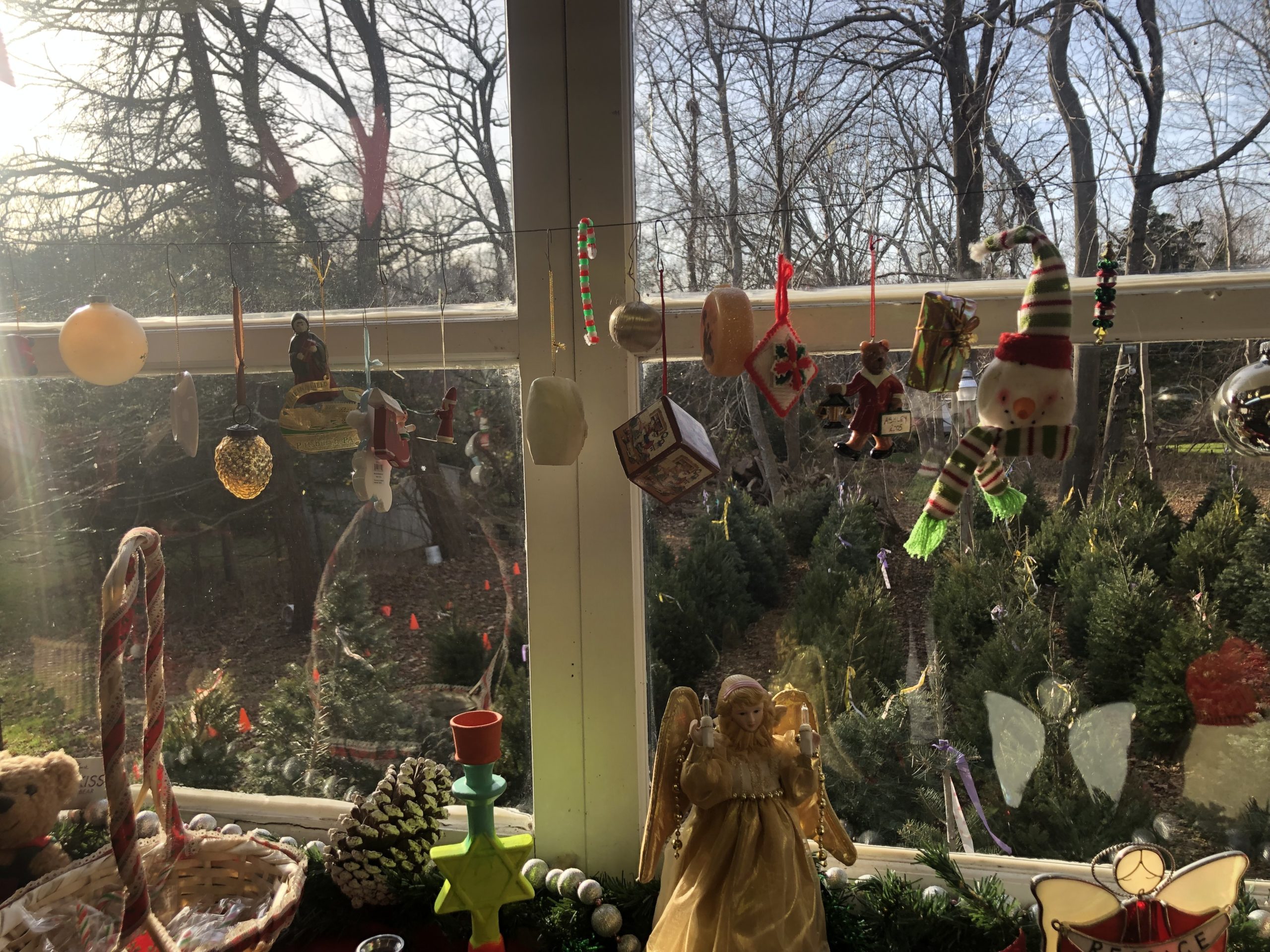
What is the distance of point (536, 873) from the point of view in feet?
3.65

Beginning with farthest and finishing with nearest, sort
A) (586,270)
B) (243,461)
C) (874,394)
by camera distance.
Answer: (243,461) → (586,270) → (874,394)

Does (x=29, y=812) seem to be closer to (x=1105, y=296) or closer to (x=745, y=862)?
(x=745, y=862)

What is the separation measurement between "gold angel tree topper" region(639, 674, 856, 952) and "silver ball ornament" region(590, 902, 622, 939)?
0.30 ft

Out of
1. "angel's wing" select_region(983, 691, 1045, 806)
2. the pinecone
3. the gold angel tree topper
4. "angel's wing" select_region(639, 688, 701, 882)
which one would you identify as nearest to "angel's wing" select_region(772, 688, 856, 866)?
the gold angel tree topper

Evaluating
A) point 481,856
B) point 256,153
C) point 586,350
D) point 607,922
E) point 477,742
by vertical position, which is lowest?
point 607,922

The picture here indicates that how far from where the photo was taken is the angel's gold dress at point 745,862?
834mm

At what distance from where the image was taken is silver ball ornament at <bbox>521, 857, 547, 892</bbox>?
1103 mm

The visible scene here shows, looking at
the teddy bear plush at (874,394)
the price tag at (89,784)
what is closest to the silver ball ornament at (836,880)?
the teddy bear plush at (874,394)

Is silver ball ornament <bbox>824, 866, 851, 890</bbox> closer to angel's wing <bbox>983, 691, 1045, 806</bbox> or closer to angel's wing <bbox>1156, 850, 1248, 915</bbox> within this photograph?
angel's wing <bbox>983, 691, 1045, 806</bbox>

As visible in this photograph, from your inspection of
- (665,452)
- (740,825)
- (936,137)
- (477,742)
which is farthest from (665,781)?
(936,137)

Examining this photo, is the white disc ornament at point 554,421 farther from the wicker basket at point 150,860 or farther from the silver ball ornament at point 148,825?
the silver ball ornament at point 148,825

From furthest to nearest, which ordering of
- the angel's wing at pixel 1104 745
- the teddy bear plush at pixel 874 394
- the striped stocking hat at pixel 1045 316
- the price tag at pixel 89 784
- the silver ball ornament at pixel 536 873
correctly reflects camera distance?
the price tag at pixel 89 784
the silver ball ornament at pixel 536 873
the angel's wing at pixel 1104 745
the teddy bear plush at pixel 874 394
the striped stocking hat at pixel 1045 316

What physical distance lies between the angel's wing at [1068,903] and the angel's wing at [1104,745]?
0.20 meters

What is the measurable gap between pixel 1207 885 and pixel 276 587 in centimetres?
119
